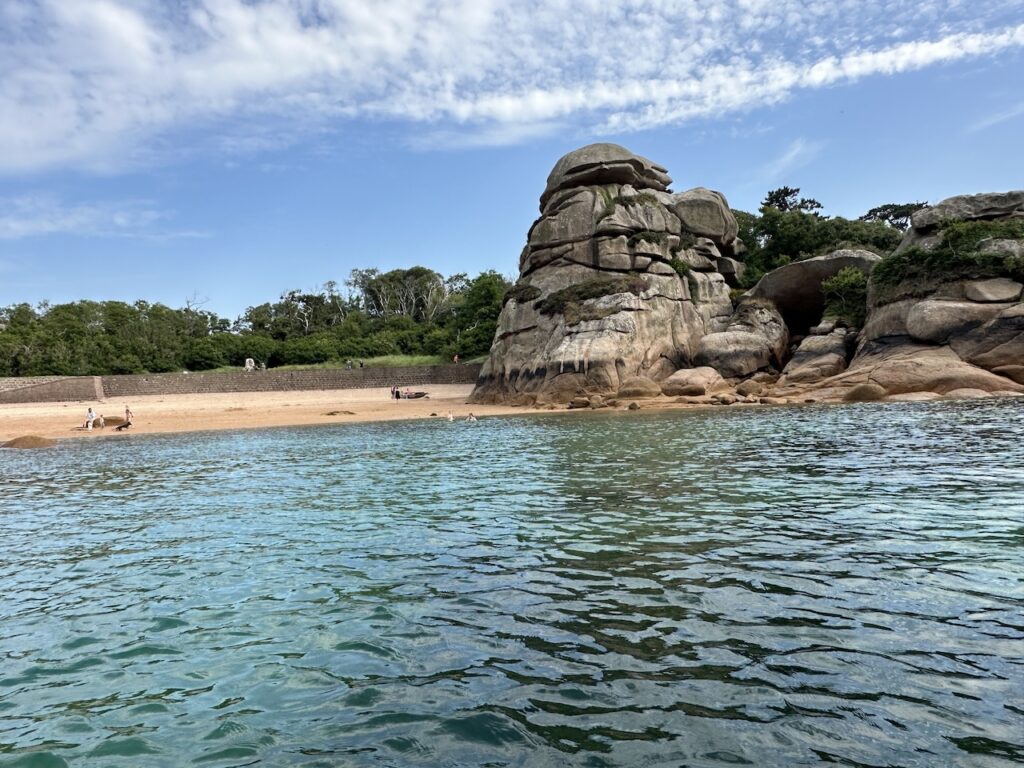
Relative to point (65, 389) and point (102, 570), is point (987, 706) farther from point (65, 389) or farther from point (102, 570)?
point (65, 389)

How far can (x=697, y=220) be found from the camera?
141 feet

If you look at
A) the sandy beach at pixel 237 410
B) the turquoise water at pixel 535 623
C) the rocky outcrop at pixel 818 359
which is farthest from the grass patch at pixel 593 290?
the turquoise water at pixel 535 623

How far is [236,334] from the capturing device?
219ft

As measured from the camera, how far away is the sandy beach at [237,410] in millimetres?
→ 31906

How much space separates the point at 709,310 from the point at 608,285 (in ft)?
24.3

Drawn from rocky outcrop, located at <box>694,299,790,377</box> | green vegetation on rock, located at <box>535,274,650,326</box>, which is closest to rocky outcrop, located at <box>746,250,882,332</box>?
rocky outcrop, located at <box>694,299,790,377</box>

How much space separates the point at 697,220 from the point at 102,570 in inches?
1648

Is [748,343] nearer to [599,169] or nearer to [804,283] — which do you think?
[804,283]

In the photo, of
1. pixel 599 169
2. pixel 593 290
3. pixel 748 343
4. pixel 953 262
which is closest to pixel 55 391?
pixel 593 290

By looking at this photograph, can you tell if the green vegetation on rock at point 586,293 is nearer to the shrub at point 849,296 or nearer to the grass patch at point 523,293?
the grass patch at point 523,293

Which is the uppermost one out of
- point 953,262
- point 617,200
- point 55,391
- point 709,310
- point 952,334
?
point 617,200

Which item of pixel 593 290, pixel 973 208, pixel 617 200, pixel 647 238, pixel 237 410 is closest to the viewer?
pixel 973 208

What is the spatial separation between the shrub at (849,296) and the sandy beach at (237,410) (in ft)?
56.7

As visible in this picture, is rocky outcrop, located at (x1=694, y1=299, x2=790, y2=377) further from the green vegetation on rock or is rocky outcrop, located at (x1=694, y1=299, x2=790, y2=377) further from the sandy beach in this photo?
the sandy beach
